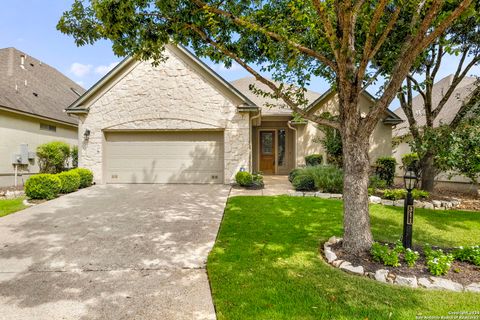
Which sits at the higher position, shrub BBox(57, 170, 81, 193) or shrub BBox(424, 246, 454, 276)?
shrub BBox(57, 170, 81, 193)

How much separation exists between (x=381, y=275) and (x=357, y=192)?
1.21 meters

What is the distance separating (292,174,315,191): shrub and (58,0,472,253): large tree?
425 centimetres

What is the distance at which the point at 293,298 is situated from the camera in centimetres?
308

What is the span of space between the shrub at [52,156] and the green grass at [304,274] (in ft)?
34.6

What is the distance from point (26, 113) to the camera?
12.0m

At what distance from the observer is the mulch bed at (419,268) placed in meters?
3.53

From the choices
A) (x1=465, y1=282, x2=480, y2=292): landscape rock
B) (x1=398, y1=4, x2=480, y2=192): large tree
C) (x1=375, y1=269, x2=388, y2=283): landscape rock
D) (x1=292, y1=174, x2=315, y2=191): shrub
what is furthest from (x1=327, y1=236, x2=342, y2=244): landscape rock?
(x1=398, y1=4, x2=480, y2=192): large tree

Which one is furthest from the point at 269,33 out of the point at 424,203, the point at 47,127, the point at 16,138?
the point at 47,127

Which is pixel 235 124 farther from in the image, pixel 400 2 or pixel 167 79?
pixel 400 2

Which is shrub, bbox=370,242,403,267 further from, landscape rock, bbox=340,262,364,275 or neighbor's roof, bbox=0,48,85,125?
neighbor's roof, bbox=0,48,85,125

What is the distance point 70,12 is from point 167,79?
21.3 feet

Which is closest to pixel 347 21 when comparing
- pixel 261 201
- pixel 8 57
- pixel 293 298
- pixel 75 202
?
pixel 293 298

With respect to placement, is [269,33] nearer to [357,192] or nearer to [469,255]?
[357,192]

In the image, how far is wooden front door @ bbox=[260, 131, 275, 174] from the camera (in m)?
15.7
